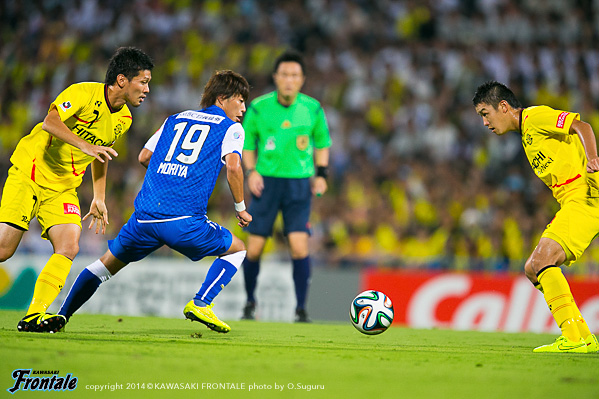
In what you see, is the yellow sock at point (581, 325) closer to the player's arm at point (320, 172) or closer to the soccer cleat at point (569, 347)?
the soccer cleat at point (569, 347)

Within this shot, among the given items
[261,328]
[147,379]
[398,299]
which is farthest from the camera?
[398,299]

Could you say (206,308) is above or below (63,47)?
below

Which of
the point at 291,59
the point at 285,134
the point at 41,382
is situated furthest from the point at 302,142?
the point at 41,382

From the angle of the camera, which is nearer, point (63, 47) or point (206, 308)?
point (206, 308)

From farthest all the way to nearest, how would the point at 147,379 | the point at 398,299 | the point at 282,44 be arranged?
the point at 282,44 → the point at 398,299 → the point at 147,379

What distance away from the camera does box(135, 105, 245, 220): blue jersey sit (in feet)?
17.9

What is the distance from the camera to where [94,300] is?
11.2 m

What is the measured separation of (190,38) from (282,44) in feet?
7.07

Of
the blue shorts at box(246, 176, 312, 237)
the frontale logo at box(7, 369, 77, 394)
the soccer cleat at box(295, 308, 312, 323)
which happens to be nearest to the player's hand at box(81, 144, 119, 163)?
the frontale logo at box(7, 369, 77, 394)

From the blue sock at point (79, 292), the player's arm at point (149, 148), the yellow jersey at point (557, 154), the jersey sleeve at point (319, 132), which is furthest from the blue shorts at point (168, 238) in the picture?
the jersey sleeve at point (319, 132)

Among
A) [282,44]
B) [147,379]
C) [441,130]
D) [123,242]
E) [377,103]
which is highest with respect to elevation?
[282,44]

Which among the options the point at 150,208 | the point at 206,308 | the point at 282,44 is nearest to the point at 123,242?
the point at 150,208

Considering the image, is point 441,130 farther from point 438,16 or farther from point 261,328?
point 261,328

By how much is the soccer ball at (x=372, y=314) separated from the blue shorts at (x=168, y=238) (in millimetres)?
1431
